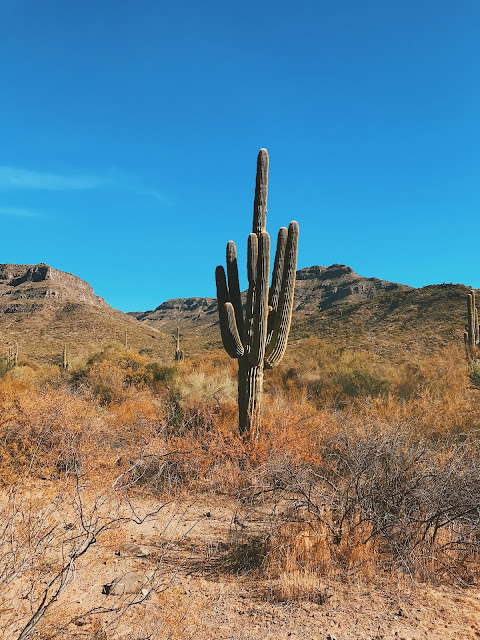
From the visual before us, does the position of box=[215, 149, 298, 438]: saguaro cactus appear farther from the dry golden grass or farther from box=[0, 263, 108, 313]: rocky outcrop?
box=[0, 263, 108, 313]: rocky outcrop

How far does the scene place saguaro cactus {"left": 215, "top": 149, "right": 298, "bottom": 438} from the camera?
9.17 m

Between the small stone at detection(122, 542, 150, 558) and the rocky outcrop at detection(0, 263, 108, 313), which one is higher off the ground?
the rocky outcrop at detection(0, 263, 108, 313)

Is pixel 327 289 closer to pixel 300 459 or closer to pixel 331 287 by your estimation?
pixel 331 287

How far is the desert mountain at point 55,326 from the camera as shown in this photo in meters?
42.6

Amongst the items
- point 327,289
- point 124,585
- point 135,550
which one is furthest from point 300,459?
point 327,289

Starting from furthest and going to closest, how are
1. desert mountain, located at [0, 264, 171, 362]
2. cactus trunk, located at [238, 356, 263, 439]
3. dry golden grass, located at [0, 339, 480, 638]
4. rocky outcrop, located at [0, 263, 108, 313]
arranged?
rocky outcrop, located at [0, 263, 108, 313], desert mountain, located at [0, 264, 171, 362], cactus trunk, located at [238, 356, 263, 439], dry golden grass, located at [0, 339, 480, 638]

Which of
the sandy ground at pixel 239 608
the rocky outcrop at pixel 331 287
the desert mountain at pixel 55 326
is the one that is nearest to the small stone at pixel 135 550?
the sandy ground at pixel 239 608

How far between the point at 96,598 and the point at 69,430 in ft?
15.3

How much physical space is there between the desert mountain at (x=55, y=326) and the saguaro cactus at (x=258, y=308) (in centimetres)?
2704

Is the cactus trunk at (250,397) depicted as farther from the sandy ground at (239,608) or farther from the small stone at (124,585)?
the small stone at (124,585)

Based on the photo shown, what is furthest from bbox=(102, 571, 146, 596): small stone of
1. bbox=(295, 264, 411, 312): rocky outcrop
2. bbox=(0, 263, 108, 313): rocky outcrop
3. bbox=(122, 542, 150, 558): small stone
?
bbox=(295, 264, 411, 312): rocky outcrop

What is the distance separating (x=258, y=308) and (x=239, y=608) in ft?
20.0

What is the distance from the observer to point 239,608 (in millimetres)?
3979

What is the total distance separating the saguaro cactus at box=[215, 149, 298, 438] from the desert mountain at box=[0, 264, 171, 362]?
88.7ft
